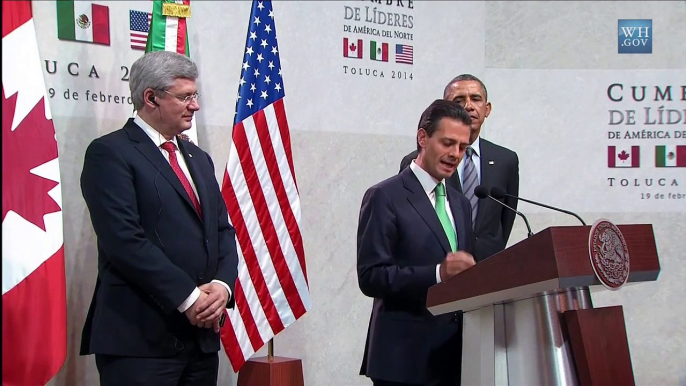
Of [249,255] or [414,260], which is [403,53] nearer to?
[249,255]

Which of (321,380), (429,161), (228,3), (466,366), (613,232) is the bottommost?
(321,380)

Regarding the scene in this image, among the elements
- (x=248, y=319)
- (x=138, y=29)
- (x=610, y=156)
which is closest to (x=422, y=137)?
(x=248, y=319)

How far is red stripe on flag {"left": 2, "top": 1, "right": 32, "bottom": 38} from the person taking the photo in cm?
315

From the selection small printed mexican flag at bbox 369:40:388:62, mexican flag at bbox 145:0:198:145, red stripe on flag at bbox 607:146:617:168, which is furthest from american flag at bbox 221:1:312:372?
red stripe on flag at bbox 607:146:617:168

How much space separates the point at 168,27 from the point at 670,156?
3470 mm

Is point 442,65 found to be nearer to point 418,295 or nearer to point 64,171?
point 64,171

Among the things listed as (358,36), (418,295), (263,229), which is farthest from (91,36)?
(418,295)

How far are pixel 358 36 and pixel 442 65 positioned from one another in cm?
66

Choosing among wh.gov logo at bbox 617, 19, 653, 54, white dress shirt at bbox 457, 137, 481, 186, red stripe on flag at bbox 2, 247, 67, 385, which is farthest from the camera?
wh.gov logo at bbox 617, 19, 653, 54

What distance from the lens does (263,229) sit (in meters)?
3.85

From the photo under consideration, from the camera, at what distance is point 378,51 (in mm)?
5043

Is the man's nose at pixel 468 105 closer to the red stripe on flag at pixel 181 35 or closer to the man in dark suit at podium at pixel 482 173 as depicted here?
the man in dark suit at podium at pixel 482 173

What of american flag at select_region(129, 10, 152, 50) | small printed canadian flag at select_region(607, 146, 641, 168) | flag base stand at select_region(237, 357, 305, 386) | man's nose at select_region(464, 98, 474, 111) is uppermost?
american flag at select_region(129, 10, 152, 50)

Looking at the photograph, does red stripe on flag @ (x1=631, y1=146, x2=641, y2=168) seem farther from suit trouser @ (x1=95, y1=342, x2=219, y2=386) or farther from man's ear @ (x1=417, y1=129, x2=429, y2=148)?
suit trouser @ (x1=95, y1=342, x2=219, y2=386)
